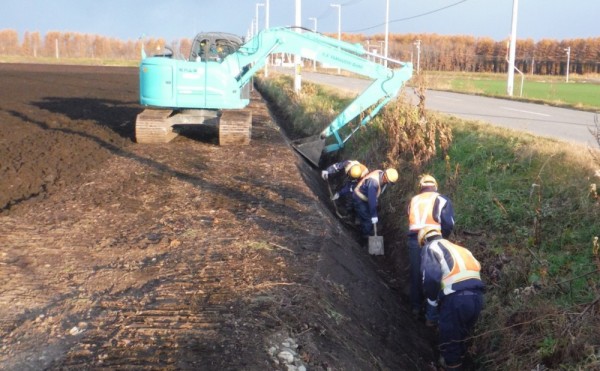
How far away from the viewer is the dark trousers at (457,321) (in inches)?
209

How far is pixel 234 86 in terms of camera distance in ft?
41.5

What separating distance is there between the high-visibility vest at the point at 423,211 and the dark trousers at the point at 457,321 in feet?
3.82

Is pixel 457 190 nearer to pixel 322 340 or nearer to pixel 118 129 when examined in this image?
pixel 322 340

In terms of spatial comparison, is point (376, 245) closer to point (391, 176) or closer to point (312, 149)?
point (391, 176)

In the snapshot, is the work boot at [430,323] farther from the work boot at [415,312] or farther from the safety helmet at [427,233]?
the safety helmet at [427,233]

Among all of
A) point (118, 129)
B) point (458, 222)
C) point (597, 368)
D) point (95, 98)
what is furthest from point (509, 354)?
point (95, 98)

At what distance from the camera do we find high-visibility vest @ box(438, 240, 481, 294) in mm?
5293

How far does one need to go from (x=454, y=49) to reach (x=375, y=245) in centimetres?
6825

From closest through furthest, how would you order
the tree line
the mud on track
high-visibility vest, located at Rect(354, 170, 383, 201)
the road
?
the mud on track, high-visibility vest, located at Rect(354, 170, 383, 201), the road, the tree line

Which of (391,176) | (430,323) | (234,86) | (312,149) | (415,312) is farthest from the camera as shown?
(312,149)

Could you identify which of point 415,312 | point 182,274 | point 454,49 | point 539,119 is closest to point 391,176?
point 415,312

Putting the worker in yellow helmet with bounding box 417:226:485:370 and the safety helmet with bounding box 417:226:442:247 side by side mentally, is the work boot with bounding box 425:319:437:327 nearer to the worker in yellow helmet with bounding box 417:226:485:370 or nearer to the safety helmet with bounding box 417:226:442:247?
the worker in yellow helmet with bounding box 417:226:485:370

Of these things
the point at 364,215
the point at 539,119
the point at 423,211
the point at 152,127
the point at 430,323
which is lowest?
the point at 430,323

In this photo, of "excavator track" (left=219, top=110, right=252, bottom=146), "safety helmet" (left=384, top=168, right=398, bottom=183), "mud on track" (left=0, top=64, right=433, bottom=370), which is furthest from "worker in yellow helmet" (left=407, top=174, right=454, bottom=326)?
"excavator track" (left=219, top=110, right=252, bottom=146)
